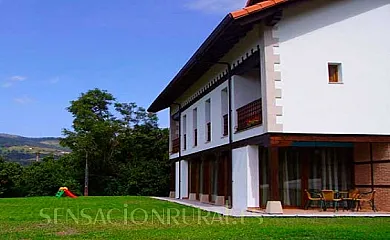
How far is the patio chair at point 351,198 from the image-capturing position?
14.5m

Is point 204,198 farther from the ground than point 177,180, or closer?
closer

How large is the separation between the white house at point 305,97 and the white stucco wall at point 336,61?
0.09 ft

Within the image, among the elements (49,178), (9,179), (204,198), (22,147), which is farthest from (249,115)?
(22,147)

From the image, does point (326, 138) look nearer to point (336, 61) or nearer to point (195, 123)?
point (336, 61)

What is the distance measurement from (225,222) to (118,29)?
11.3 metres

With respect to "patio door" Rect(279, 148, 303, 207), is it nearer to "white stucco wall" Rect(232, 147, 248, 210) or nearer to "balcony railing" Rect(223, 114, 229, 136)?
"white stucco wall" Rect(232, 147, 248, 210)

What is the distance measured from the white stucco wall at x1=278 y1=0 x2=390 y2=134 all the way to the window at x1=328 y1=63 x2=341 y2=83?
0.14 metres

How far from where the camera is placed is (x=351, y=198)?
14500mm

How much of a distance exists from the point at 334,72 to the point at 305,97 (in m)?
1.24

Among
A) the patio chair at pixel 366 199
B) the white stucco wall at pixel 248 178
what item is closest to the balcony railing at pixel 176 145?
the white stucco wall at pixel 248 178

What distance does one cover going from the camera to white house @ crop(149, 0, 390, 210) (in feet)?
45.4

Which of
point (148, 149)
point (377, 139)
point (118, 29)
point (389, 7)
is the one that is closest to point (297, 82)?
point (377, 139)

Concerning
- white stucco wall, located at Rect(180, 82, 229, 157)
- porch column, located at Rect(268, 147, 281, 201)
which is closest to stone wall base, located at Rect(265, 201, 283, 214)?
porch column, located at Rect(268, 147, 281, 201)

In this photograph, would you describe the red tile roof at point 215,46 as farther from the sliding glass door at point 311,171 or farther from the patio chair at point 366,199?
the patio chair at point 366,199
